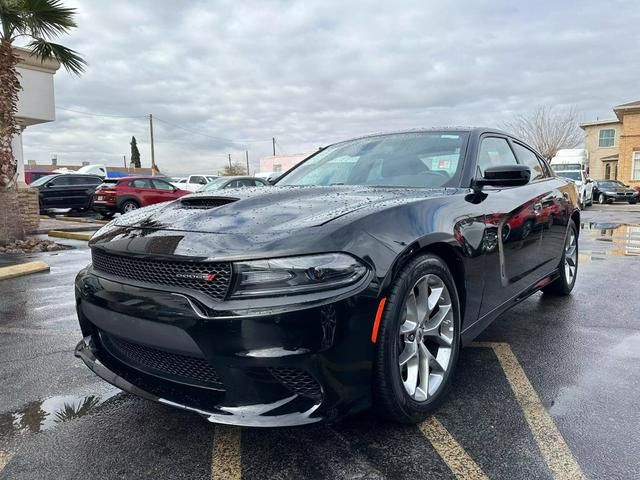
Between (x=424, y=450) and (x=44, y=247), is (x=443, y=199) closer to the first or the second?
(x=424, y=450)

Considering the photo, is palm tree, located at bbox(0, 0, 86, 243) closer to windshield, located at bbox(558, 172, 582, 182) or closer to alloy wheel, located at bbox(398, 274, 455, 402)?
alloy wheel, located at bbox(398, 274, 455, 402)

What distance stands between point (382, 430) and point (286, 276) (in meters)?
0.97

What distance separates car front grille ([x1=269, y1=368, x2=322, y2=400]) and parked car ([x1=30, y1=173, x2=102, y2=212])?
17738 millimetres

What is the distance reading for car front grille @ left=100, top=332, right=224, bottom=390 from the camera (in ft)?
6.63

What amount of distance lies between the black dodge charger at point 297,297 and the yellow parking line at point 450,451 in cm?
10

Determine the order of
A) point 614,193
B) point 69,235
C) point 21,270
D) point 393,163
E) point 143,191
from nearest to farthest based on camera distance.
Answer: point 393,163, point 21,270, point 69,235, point 143,191, point 614,193

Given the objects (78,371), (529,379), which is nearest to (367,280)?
(529,379)

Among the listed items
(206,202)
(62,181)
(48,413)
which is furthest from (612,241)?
(62,181)

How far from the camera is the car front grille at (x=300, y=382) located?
192cm

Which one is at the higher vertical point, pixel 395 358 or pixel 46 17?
pixel 46 17

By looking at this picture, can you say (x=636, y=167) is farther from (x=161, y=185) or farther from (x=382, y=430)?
(x=382, y=430)

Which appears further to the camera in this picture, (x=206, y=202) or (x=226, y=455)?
(x=206, y=202)

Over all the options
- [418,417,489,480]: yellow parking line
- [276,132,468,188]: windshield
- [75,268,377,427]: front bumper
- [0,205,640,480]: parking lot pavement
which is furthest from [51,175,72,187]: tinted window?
[418,417,489,480]: yellow parking line

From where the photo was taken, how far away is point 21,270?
6547 millimetres
